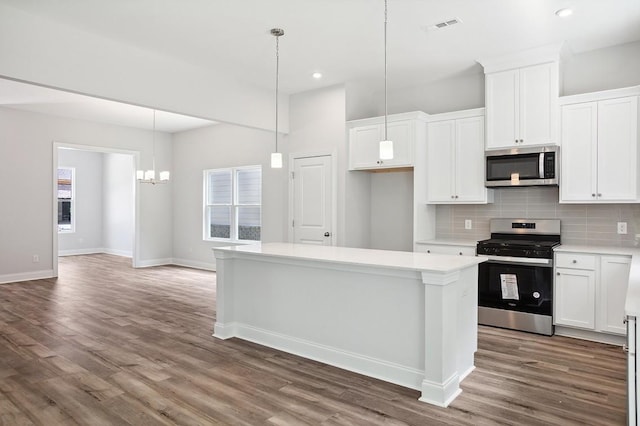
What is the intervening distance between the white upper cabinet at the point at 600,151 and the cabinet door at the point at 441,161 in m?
1.13

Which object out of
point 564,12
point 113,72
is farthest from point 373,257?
point 113,72

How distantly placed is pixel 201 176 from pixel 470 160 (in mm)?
5616

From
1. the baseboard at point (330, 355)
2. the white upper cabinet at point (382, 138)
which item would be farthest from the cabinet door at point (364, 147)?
the baseboard at point (330, 355)

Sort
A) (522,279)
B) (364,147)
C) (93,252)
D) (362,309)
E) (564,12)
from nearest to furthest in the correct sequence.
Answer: (362,309)
(564,12)
(522,279)
(364,147)
(93,252)

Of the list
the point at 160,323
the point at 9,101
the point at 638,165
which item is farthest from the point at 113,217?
the point at 638,165

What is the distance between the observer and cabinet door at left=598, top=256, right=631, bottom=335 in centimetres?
375

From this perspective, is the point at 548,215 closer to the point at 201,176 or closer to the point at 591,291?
the point at 591,291

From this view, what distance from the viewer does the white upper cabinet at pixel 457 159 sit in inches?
187

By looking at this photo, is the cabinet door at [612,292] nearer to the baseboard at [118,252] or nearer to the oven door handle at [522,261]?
the oven door handle at [522,261]

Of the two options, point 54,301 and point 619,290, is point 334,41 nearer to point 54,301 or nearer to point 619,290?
point 619,290

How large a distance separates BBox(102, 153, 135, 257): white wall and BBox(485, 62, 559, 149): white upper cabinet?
28.1ft

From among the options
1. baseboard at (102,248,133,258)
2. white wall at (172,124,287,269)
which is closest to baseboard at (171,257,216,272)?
white wall at (172,124,287,269)

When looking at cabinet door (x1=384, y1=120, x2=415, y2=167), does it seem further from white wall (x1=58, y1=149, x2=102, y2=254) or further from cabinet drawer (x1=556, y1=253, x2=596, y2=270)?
white wall (x1=58, y1=149, x2=102, y2=254)

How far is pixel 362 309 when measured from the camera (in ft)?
10.5
